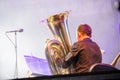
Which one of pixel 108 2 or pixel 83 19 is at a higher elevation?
pixel 108 2

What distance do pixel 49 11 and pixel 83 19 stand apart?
49 cm

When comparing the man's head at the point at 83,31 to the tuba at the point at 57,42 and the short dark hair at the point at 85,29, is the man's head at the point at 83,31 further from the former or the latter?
the tuba at the point at 57,42

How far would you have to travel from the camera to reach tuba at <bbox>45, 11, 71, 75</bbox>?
343 cm

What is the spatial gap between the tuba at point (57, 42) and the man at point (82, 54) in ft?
0.23

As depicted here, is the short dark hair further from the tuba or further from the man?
the tuba

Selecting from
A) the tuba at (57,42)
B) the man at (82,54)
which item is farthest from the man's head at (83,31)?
the tuba at (57,42)

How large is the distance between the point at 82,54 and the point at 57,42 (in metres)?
0.38

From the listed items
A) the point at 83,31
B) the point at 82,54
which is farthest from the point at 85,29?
the point at 82,54

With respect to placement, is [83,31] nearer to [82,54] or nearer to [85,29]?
[85,29]

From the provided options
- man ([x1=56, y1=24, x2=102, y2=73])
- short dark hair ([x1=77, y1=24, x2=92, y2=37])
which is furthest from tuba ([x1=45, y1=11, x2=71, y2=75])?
short dark hair ([x1=77, y1=24, x2=92, y2=37])

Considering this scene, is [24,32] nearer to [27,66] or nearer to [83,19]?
[27,66]

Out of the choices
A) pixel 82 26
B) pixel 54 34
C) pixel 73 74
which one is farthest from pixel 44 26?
pixel 73 74

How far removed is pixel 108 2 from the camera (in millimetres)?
3484

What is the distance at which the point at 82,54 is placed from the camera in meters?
3.41
